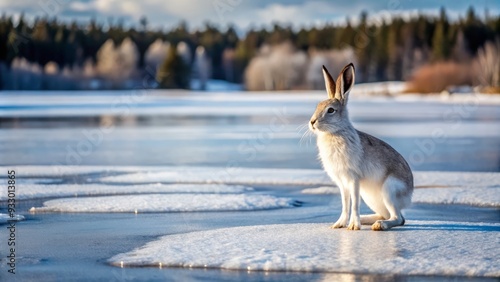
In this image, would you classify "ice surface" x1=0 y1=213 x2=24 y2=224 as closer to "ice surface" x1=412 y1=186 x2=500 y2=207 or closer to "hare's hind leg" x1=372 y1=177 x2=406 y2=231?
"hare's hind leg" x1=372 y1=177 x2=406 y2=231

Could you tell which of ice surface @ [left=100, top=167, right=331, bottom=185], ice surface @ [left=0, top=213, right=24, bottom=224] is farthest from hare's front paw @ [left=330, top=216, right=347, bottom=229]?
ice surface @ [left=100, top=167, right=331, bottom=185]

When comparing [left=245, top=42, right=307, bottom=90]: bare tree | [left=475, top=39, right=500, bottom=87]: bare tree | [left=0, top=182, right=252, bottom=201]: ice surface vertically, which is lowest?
[left=0, top=182, right=252, bottom=201]: ice surface

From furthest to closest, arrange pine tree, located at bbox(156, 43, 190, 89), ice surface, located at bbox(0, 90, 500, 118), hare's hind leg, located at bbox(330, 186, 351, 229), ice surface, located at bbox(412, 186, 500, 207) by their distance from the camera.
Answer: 1. pine tree, located at bbox(156, 43, 190, 89)
2. ice surface, located at bbox(0, 90, 500, 118)
3. ice surface, located at bbox(412, 186, 500, 207)
4. hare's hind leg, located at bbox(330, 186, 351, 229)

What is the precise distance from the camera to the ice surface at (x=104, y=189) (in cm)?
1253

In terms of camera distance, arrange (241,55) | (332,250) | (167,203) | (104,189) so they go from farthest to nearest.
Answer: (241,55) → (104,189) → (167,203) → (332,250)

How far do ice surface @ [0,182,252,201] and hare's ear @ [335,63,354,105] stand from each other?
4285mm

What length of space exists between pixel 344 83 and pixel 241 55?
14005 centimetres

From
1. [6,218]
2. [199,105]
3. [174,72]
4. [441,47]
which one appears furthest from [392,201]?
[441,47]

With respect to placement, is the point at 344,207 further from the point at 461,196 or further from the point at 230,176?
the point at 230,176

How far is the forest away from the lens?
350 feet

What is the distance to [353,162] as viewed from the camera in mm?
8828

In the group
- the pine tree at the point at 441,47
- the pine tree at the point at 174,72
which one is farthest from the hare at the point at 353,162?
the pine tree at the point at 441,47

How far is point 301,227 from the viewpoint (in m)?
9.30

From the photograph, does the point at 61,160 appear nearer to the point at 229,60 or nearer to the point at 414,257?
the point at 414,257
